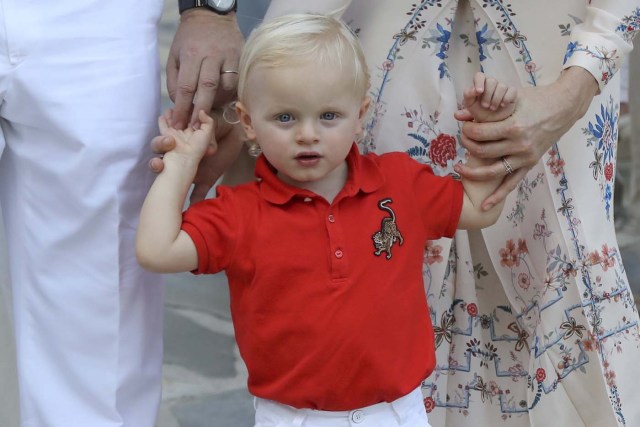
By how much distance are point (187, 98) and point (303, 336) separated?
0.45 meters

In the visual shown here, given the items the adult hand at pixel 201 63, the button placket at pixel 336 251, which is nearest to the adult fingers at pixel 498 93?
the button placket at pixel 336 251

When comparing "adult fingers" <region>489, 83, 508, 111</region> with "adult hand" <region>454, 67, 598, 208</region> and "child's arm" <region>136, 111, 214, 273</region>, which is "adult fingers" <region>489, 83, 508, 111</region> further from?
"child's arm" <region>136, 111, 214, 273</region>

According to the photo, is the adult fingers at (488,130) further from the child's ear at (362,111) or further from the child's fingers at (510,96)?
the child's ear at (362,111)

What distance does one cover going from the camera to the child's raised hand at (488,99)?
1.99 m

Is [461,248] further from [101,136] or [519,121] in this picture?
[101,136]

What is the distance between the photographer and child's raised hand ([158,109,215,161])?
1.99 metres

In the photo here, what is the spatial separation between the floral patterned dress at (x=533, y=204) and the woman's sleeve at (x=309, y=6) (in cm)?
9

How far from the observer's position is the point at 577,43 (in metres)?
2.13

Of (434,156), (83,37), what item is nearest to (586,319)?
(434,156)

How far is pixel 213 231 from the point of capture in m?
1.93

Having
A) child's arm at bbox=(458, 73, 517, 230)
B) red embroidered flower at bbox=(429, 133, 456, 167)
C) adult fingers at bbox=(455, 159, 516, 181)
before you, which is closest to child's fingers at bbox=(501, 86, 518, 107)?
child's arm at bbox=(458, 73, 517, 230)

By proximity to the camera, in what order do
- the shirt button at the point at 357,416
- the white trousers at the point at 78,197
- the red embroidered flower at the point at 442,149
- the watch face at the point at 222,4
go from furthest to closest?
the red embroidered flower at the point at 442,149
the watch face at the point at 222,4
the shirt button at the point at 357,416
the white trousers at the point at 78,197

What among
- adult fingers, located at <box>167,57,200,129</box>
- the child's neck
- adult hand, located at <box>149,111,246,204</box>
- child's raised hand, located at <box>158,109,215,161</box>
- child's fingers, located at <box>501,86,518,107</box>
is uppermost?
child's fingers, located at <box>501,86,518,107</box>

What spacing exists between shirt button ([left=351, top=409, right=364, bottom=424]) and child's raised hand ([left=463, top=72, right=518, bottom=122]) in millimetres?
527
